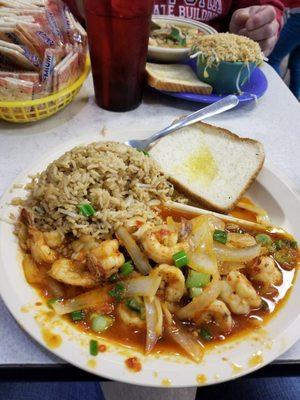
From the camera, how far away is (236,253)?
129 cm

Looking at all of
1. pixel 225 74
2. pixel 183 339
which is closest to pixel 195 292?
pixel 183 339

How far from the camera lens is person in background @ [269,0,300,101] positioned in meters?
3.74

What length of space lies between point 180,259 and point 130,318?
9.0 inches

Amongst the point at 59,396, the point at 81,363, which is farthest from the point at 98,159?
the point at 59,396

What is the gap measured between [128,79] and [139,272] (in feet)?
4.21

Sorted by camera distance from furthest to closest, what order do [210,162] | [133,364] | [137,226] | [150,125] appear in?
[150,125] < [210,162] < [137,226] < [133,364]

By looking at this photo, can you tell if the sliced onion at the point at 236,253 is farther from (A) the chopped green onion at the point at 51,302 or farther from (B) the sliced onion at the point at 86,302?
(A) the chopped green onion at the point at 51,302

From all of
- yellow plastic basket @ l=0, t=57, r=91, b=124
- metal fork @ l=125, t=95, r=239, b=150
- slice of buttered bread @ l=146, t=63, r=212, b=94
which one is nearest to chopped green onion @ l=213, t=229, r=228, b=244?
metal fork @ l=125, t=95, r=239, b=150

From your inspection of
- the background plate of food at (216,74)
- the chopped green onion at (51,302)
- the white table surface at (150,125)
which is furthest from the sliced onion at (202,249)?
the background plate of food at (216,74)

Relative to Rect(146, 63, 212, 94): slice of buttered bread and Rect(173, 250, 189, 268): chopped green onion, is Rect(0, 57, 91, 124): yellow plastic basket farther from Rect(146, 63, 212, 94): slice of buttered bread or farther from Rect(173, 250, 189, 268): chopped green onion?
Rect(173, 250, 189, 268): chopped green onion

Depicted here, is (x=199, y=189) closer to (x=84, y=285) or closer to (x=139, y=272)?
(x=139, y=272)

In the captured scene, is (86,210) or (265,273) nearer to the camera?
(265,273)

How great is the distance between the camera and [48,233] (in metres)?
1.35

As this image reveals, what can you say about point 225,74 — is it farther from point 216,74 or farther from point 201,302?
point 201,302
